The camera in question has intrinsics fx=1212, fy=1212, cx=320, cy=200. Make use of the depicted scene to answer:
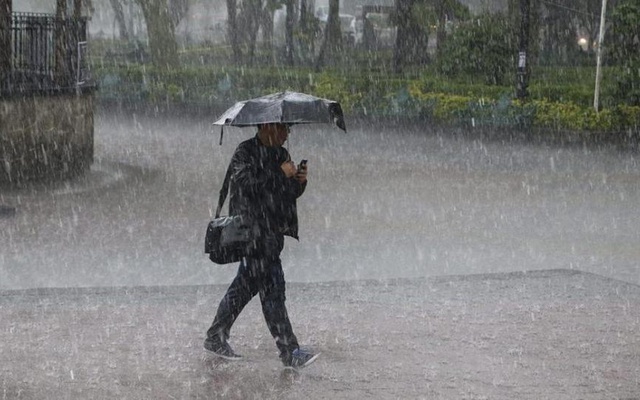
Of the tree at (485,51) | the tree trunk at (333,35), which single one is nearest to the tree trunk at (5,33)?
the tree at (485,51)

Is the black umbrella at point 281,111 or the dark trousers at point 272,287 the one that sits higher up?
the black umbrella at point 281,111

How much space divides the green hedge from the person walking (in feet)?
56.9

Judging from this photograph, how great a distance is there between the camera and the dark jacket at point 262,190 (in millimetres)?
7293

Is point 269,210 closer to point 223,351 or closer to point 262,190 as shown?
point 262,190

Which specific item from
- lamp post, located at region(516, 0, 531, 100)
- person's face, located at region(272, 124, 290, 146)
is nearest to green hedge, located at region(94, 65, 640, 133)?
lamp post, located at region(516, 0, 531, 100)

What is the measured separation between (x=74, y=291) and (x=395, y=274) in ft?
9.66

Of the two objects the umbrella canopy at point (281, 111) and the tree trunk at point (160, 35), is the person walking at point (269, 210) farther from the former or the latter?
the tree trunk at point (160, 35)

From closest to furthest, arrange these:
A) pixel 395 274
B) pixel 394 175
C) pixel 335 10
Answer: pixel 395 274
pixel 394 175
pixel 335 10

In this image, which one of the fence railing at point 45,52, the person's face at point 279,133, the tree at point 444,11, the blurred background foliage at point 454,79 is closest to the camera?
the person's face at point 279,133

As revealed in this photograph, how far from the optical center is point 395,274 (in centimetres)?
1096

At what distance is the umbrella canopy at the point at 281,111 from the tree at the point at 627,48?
19.0 meters

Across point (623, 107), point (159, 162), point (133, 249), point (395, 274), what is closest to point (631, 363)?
point (395, 274)

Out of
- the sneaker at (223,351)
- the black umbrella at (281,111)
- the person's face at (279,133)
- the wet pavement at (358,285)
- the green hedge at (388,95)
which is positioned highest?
the black umbrella at (281,111)

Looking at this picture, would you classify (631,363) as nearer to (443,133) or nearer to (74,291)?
(74,291)
